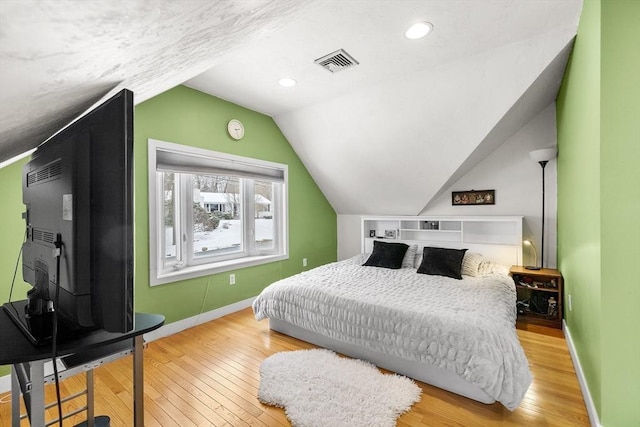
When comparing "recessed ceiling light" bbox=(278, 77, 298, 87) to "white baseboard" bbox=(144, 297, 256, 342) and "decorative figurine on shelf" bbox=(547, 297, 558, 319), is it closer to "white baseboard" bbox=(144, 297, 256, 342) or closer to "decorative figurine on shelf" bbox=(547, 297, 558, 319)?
"white baseboard" bbox=(144, 297, 256, 342)

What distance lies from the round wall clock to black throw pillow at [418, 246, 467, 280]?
2681mm

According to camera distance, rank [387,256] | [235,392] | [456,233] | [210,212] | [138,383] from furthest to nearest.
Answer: [456,233], [387,256], [210,212], [235,392], [138,383]

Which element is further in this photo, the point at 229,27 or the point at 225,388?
the point at 225,388

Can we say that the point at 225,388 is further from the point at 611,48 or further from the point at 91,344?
the point at 611,48

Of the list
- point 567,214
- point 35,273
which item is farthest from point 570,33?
point 35,273

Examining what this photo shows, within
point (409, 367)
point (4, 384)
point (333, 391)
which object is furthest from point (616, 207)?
point (4, 384)

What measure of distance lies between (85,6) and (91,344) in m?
0.91

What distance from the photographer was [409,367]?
2146mm

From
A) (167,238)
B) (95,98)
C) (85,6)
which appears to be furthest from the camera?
(167,238)

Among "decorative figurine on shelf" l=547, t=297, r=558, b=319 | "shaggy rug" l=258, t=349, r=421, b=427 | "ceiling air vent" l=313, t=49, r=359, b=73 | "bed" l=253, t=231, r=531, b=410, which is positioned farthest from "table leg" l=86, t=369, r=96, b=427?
"decorative figurine on shelf" l=547, t=297, r=558, b=319

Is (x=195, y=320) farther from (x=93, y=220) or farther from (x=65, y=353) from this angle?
(x=93, y=220)

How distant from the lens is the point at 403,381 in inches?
81.7

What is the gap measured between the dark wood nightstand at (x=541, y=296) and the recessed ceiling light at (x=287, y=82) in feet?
10.0

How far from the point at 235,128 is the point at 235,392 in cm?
274
